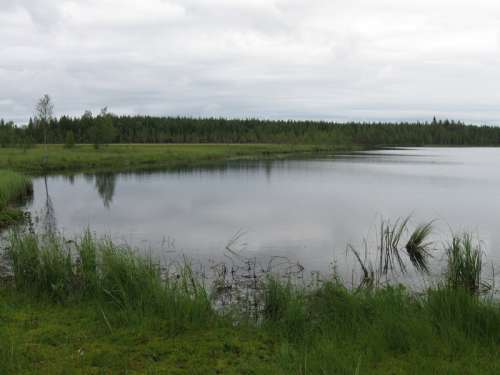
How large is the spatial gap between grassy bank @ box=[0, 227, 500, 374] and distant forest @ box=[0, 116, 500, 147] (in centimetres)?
9479

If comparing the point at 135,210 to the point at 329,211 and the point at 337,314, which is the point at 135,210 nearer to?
the point at 329,211

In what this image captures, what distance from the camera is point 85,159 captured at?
53.2 metres

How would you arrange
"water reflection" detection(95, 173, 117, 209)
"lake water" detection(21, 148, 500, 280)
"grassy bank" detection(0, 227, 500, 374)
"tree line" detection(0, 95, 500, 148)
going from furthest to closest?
1. "tree line" detection(0, 95, 500, 148)
2. "water reflection" detection(95, 173, 117, 209)
3. "lake water" detection(21, 148, 500, 280)
4. "grassy bank" detection(0, 227, 500, 374)

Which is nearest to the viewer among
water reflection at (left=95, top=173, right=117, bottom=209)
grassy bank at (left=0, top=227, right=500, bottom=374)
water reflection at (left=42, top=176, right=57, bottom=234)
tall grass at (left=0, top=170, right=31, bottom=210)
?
grassy bank at (left=0, top=227, right=500, bottom=374)

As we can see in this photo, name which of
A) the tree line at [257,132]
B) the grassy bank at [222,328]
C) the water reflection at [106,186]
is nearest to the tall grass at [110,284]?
the grassy bank at [222,328]

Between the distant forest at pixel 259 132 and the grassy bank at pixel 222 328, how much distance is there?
9479cm

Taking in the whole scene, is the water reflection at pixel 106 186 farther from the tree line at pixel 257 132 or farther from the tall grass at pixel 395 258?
the tree line at pixel 257 132

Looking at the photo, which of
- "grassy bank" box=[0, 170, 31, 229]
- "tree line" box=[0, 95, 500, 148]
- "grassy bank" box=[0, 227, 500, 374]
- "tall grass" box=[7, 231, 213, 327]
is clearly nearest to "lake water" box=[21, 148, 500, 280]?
"grassy bank" box=[0, 170, 31, 229]

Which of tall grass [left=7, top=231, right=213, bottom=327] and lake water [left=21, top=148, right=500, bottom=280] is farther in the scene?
lake water [left=21, top=148, right=500, bottom=280]

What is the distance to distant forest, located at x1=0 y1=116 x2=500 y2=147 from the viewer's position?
368ft

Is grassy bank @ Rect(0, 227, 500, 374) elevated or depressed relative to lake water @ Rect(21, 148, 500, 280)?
elevated

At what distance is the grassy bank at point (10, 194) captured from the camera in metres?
19.1

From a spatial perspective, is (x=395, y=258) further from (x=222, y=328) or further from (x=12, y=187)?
(x=12, y=187)

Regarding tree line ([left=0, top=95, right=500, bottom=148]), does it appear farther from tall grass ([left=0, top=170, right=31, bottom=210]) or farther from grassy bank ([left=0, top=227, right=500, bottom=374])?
grassy bank ([left=0, top=227, right=500, bottom=374])
